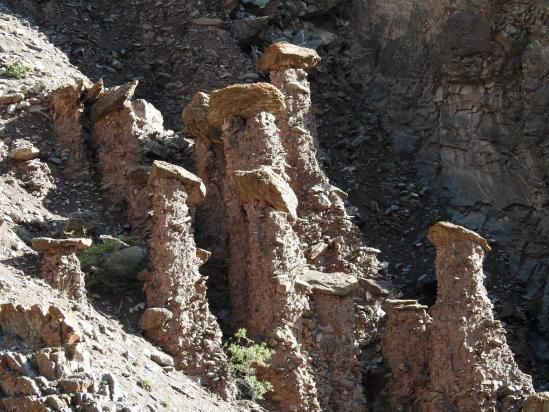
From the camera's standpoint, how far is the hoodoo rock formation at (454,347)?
1972 cm

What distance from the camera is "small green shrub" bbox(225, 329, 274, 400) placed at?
19.2 meters

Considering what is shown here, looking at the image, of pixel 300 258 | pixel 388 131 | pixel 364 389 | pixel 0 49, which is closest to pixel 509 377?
pixel 364 389

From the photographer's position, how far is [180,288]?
1942cm

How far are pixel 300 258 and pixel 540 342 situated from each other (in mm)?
5480

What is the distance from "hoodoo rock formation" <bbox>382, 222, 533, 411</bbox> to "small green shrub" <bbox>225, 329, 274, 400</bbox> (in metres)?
2.02

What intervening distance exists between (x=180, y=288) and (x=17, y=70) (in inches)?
213

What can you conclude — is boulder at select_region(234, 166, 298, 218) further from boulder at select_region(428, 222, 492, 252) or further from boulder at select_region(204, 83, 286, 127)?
boulder at select_region(428, 222, 492, 252)

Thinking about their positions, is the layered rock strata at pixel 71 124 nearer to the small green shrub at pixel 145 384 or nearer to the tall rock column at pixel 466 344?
the small green shrub at pixel 145 384

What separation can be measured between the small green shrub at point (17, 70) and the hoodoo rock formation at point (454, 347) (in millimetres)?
6943

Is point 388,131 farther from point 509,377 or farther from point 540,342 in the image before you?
point 509,377

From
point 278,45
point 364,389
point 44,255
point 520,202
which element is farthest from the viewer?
point 520,202

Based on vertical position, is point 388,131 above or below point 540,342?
above

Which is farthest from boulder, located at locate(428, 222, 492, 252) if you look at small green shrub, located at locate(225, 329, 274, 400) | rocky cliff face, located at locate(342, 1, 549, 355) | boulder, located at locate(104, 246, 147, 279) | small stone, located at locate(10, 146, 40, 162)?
small stone, located at locate(10, 146, 40, 162)

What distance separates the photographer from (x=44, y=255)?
18.8 metres
